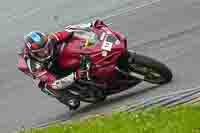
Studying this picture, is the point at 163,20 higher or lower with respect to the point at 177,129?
lower

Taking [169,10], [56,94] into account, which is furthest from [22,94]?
[169,10]

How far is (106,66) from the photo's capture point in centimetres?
1316

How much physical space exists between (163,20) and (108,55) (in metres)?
5.06

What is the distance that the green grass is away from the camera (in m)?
9.26

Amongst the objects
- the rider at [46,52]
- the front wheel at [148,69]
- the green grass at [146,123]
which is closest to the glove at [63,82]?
the rider at [46,52]

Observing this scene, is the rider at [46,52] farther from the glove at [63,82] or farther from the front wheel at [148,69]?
the front wheel at [148,69]

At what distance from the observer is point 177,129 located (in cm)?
908

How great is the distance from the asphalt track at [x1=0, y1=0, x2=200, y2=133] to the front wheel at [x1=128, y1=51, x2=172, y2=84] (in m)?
0.14

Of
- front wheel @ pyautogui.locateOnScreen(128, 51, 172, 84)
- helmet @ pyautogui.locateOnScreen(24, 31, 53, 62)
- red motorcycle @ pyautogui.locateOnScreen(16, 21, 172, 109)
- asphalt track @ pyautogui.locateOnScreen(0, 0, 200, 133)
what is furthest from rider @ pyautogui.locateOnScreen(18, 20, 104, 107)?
front wheel @ pyautogui.locateOnScreen(128, 51, 172, 84)

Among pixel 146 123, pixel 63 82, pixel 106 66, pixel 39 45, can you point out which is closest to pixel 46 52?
pixel 39 45

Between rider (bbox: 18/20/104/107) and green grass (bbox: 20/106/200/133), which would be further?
rider (bbox: 18/20/104/107)

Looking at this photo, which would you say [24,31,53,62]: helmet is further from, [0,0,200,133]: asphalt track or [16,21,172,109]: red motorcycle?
[0,0,200,133]: asphalt track

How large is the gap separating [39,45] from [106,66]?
3.34ft

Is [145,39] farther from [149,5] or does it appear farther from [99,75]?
[99,75]
